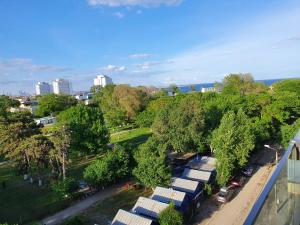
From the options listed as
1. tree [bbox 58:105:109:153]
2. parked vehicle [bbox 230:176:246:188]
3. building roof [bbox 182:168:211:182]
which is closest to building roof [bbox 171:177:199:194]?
building roof [bbox 182:168:211:182]

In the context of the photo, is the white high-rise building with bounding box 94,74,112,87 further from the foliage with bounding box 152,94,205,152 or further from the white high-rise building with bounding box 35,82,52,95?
the foliage with bounding box 152,94,205,152

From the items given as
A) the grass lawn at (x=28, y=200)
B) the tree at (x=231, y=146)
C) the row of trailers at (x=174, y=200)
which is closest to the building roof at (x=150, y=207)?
the row of trailers at (x=174, y=200)

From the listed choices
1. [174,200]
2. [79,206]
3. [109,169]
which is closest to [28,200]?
[79,206]

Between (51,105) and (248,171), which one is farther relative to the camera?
(51,105)

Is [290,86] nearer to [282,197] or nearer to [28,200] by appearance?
[28,200]

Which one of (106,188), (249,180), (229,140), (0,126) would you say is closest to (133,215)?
(106,188)

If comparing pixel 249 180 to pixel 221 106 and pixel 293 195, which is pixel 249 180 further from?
pixel 293 195
